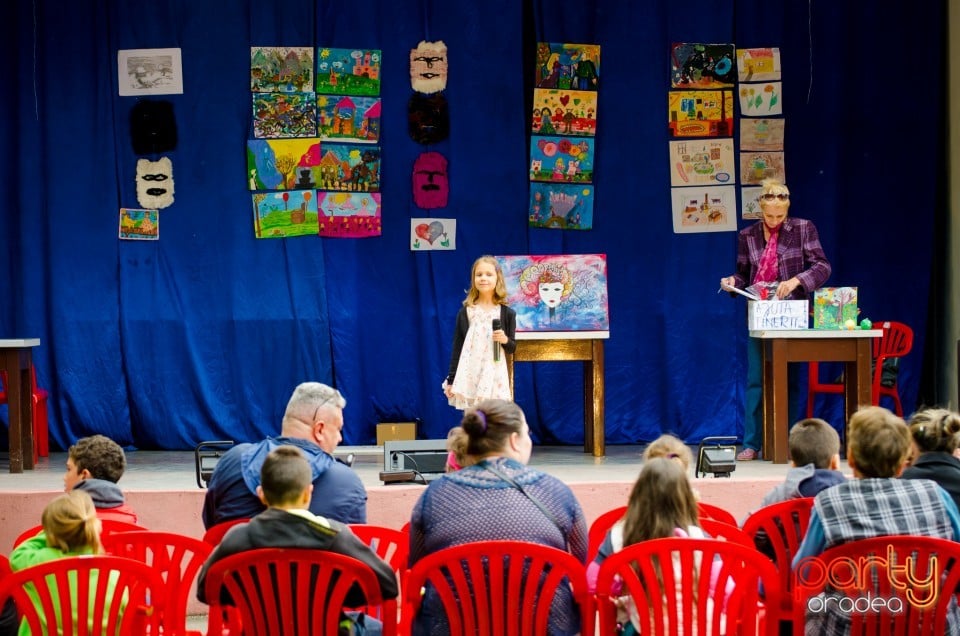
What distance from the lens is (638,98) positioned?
8.56 metres

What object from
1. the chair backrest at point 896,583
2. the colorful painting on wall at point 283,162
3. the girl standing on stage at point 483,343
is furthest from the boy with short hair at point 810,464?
the colorful painting on wall at point 283,162

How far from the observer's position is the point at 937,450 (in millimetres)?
3699

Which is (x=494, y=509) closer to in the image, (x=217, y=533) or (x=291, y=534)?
(x=291, y=534)

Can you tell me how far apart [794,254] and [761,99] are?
1811 mm

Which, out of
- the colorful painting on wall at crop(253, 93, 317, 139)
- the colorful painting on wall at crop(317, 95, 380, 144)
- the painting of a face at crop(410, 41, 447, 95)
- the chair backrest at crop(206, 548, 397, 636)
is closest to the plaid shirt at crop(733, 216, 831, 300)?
the painting of a face at crop(410, 41, 447, 95)

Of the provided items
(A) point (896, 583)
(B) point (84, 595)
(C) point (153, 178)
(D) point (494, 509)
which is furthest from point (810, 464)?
(C) point (153, 178)

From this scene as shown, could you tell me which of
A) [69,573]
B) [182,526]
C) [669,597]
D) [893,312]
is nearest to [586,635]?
[669,597]

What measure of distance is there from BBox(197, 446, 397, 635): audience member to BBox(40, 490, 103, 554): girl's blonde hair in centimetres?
44

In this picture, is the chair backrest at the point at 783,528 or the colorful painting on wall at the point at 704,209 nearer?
the chair backrest at the point at 783,528

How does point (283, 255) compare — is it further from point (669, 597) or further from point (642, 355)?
point (669, 597)

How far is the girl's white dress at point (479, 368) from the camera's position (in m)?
6.78

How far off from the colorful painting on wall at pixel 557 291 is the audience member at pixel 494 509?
4.23 meters

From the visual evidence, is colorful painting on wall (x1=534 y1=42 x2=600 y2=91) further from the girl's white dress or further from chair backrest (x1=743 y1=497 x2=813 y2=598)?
chair backrest (x1=743 y1=497 x2=813 y2=598)

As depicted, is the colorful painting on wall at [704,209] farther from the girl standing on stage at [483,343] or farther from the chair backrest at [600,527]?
the chair backrest at [600,527]
